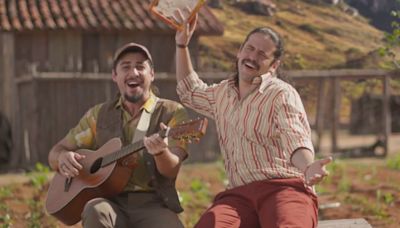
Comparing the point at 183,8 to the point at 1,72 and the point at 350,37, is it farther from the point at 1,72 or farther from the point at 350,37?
the point at 1,72

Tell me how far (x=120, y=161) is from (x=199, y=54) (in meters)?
10.2

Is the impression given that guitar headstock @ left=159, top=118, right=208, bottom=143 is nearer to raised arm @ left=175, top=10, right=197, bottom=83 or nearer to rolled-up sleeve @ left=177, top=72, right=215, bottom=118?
rolled-up sleeve @ left=177, top=72, right=215, bottom=118

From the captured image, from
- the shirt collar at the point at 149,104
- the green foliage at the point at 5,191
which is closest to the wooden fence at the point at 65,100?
the green foliage at the point at 5,191

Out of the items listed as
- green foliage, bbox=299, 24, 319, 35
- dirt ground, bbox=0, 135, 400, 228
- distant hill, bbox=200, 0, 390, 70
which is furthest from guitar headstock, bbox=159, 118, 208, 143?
green foliage, bbox=299, 24, 319, 35

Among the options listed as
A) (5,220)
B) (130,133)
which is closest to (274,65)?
(130,133)

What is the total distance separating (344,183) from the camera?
9.90 meters

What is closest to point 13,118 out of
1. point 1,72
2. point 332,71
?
point 1,72

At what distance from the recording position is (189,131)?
14.8ft

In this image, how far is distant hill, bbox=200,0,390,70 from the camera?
10680mm

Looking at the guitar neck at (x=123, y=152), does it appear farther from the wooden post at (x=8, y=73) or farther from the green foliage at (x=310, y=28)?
the wooden post at (x=8, y=73)

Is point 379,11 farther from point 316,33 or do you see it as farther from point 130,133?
point 130,133

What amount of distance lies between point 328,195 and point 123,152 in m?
4.72

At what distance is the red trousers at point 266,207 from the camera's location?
4.59m

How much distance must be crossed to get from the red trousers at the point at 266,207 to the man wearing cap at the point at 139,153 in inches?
15.1
